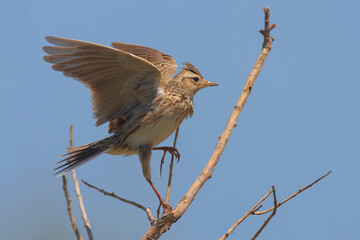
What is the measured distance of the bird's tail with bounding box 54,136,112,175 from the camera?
404 centimetres

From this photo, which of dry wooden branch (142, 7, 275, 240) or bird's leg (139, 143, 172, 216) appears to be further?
bird's leg (139, 143, 172, 216)

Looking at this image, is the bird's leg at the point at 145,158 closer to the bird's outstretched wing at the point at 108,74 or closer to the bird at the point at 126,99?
the bird at the point at 126,99

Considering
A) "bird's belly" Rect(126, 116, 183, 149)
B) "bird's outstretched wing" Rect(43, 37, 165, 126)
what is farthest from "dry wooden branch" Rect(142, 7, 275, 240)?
"bird's belly" Rect(126, 116, 183, 149)

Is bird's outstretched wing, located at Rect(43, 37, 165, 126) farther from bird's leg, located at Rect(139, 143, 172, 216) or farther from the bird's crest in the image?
the bird's crest

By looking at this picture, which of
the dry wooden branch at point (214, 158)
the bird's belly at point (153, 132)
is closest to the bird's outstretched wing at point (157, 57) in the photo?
the bird's belly at point (153, 132)

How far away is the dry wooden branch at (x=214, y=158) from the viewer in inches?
110

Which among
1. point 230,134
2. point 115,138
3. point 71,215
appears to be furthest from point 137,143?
point 71,215

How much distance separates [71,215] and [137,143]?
1807 millimetres

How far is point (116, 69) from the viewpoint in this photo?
4195mm

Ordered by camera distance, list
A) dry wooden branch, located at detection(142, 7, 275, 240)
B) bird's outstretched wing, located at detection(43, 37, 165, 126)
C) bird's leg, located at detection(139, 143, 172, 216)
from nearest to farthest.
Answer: dry wooden branch, located at detection(142, 7, 275, 240)
bird's outstretched wing, located at detection(43, 37, 165, 126)
bird's leg, located at detection(139, 143, 172, 216)

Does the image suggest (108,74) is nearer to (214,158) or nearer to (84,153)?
(84,153)

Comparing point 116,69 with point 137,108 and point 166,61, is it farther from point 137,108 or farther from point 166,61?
point 166,61

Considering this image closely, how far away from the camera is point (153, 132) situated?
436cm

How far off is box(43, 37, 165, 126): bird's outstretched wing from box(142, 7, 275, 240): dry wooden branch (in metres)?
1.25
